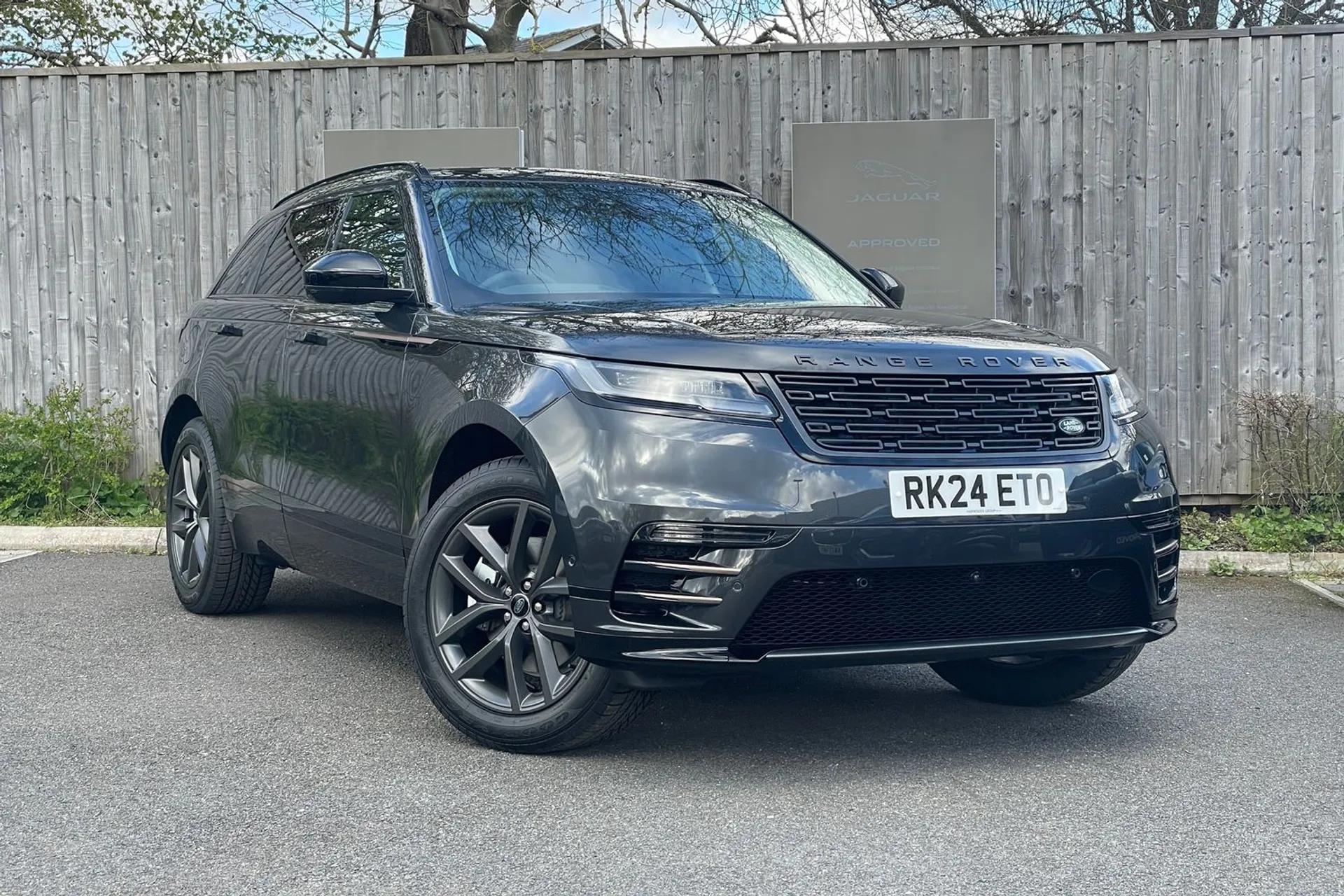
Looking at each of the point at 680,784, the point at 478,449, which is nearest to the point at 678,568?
the point at 680,784

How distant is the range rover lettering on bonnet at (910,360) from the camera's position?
3701 mm

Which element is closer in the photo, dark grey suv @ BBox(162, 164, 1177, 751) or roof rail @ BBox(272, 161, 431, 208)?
dark grey suv @ BBox(162, 164, 1177, 751)

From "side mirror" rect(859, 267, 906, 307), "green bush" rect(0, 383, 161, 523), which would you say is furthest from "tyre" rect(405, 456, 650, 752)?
"green bush" rect(0, 383, 161, 523)

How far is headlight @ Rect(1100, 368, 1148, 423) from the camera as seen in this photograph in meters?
4.09

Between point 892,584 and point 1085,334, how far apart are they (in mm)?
5423

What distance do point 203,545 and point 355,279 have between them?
2063 millimetres

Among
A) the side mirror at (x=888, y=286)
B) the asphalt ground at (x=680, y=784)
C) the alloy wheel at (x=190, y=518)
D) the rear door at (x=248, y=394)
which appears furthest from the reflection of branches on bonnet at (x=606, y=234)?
the alloy wheel at (x=190, y=518)

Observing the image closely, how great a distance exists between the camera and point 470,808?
3543 millimetres

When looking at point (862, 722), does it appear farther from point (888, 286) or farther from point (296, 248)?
point (296, 248)

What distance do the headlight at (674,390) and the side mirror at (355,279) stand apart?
1.12 meters

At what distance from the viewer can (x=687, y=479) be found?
358cm

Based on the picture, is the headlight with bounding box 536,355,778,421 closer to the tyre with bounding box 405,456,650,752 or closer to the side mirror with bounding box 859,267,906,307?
the tyre with bounding box 405,456,650,752

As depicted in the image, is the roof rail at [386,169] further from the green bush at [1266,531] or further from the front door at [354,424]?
the green bush at [1266,531]

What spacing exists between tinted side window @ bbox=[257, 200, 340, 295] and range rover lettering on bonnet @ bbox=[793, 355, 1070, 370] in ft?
8.26
